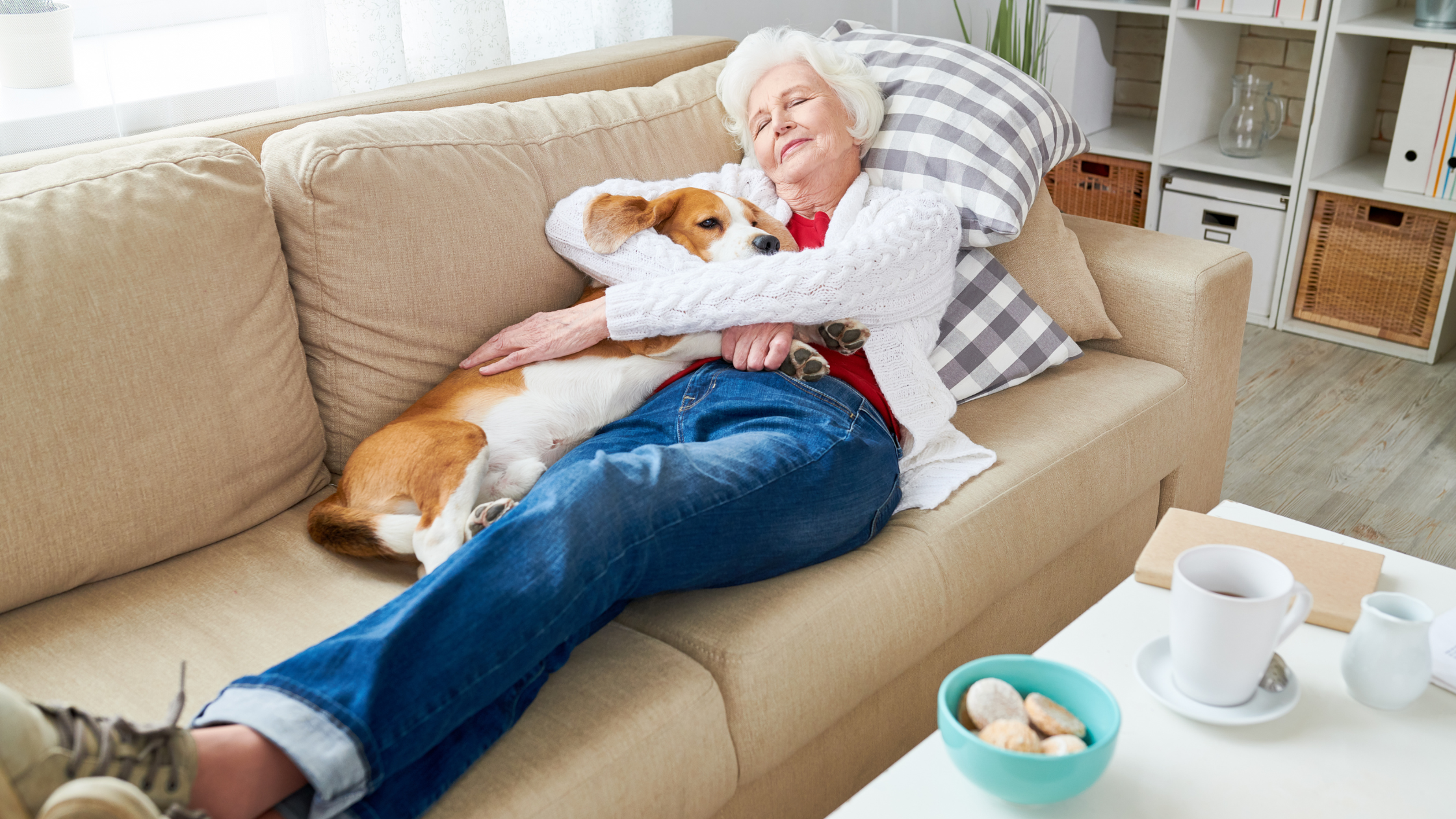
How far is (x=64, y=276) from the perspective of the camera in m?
1.22

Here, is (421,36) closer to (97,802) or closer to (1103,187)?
(97,802)

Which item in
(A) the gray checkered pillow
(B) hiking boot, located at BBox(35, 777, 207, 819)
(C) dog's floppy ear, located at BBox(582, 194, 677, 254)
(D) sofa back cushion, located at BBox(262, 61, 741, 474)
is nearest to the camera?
(B) hiking boot, located at BBox(35, 777, 207, 819)

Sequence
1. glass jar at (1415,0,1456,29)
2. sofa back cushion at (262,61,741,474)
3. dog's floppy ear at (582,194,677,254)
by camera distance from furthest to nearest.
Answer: glass jar at (1415,0,1456,29)
dog's floppy ear at (582,194,677,254)
sofa back cushion at (262,61,741,474)

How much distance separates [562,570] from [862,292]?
25.1 inches

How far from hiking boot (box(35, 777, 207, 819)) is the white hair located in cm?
136

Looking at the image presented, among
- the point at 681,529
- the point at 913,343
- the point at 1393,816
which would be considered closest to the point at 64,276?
the point at 681,529

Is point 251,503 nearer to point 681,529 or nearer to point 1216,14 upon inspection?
point 681,529

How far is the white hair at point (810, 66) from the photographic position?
1.76 m

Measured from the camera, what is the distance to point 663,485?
1.19 meters

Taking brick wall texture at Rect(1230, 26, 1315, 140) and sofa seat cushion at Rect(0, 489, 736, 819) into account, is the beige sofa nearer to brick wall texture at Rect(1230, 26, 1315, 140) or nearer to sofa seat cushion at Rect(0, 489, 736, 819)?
sofa seat cushion at Rect(0, 489, 736, 819)

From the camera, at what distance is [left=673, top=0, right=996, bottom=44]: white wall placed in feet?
9.44

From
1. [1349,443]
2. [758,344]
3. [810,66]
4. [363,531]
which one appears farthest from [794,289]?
[1349,443]

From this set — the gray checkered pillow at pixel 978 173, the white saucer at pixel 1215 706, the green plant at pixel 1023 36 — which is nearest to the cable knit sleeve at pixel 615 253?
the gray checkered pillow at pixel 978 173

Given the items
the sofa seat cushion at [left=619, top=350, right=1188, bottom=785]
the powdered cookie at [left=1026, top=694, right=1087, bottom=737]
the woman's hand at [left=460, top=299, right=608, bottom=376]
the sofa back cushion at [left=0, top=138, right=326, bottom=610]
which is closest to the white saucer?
the powdered cookie at [left=1026, top=694, right=1087, bottom=737]
